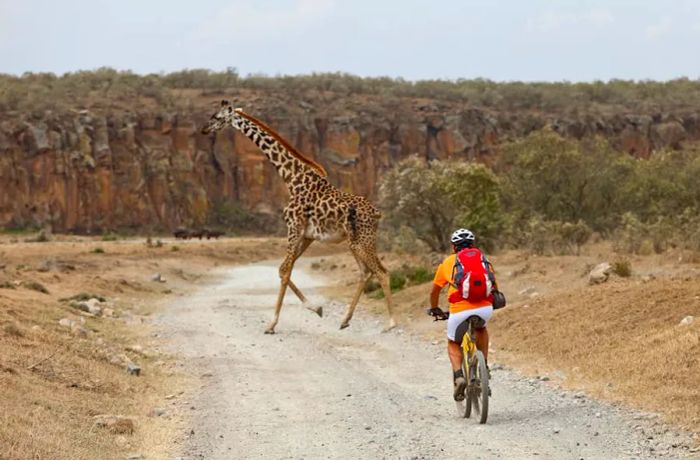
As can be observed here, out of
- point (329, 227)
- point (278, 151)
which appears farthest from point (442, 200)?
point (329, 227)

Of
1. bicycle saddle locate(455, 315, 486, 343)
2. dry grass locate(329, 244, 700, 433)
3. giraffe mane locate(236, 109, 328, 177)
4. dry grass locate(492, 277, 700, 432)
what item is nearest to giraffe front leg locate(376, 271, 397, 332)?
dry grass locate(329, 244, 700, 433)

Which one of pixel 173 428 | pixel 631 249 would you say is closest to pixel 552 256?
pixel 631 249

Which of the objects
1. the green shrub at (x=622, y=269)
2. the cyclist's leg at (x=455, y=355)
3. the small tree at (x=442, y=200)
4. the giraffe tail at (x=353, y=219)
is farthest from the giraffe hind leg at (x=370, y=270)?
the small tree at (x=442, y=200)

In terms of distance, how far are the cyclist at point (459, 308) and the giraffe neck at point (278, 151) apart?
32.3 feet

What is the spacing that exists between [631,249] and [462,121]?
64837mm

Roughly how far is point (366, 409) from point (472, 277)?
80.8 inches

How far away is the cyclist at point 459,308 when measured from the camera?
10453 millimetres

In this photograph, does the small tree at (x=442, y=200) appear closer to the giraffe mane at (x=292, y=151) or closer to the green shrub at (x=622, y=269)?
the giraffe mane at (x=292, y=151)

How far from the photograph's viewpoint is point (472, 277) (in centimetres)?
1033

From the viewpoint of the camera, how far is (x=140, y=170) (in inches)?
3017

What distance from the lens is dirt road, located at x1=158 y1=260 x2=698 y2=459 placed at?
363 inches

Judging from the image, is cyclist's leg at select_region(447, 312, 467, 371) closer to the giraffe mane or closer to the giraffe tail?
the giraffe tail

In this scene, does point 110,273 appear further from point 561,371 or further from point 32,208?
point 32,208

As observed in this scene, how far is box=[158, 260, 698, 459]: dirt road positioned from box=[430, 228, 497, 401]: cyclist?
1.64ft
